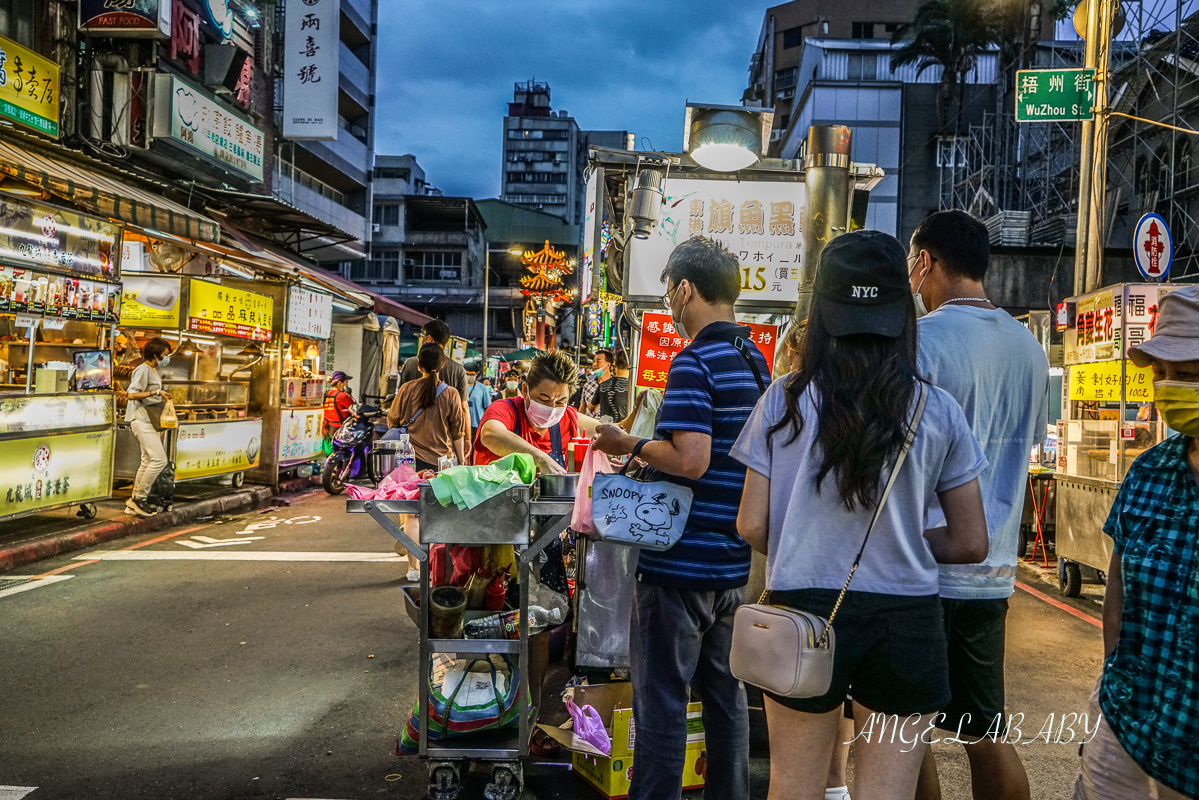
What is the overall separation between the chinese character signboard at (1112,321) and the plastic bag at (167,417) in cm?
984

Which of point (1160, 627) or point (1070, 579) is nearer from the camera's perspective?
point (1160, 627)

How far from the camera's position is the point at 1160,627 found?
1763 millimetres

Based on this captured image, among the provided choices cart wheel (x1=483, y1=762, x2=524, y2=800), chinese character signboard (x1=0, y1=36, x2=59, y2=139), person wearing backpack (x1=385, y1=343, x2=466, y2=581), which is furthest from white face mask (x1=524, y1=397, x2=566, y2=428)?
chinese character signboard (x1=0, y1=36, x2=59, y2=139)

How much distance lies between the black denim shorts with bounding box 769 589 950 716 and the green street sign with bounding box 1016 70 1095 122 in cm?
946

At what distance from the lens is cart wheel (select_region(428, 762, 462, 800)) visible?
325 cm

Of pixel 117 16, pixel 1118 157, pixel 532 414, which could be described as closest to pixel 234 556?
pixel 532 414

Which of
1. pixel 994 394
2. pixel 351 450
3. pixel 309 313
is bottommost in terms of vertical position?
pixel 351 450

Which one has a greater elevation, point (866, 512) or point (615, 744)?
point (866, 512)

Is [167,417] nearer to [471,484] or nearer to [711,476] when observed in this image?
[471,484]

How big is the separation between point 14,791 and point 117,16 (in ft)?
41.0

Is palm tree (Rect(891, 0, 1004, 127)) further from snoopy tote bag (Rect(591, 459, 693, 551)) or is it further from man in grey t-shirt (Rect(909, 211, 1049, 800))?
snoopy tote bag (Rect(591, 459, 693, 551))

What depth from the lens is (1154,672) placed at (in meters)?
1.77

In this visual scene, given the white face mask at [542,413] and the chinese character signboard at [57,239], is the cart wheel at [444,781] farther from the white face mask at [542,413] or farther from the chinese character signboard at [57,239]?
the chinese character signboard at [57,239]

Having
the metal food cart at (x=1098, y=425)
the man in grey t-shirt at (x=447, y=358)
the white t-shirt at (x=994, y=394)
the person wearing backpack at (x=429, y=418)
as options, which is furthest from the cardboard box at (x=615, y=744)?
the metal food cart at (x=1098, y=425)
